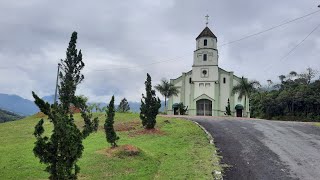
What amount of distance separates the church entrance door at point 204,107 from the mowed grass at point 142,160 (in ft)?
128

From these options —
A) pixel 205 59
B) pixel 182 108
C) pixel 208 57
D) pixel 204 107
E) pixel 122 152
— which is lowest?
pixel 122 152

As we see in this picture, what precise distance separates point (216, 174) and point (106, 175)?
4.88 meters

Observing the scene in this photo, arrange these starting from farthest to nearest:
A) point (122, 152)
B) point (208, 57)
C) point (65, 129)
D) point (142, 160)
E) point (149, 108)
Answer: point (208, 57)
point (149, 108)
point (122, 152)
point (142, 160)
point (65, 129)

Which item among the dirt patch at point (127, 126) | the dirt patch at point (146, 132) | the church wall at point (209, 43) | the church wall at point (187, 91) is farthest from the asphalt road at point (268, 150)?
the church wall at point (209, 43)

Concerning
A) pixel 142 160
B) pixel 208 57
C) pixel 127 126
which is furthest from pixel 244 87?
pixel 142 160

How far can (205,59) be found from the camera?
68.2 metres

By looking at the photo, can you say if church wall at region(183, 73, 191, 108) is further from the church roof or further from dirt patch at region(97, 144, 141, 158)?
dirt patch at region(97, 144, 141, 158)

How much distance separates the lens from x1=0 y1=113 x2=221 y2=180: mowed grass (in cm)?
1630

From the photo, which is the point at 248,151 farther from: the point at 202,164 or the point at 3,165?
the point at 3,165

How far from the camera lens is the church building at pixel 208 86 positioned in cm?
6700

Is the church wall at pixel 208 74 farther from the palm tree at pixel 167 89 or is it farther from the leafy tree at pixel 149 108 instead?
the leafy tree at pixel 149 108

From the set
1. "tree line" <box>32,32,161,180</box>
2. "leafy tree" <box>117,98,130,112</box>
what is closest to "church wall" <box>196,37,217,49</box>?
"leafy tree" <box>117,98,130,112</box>

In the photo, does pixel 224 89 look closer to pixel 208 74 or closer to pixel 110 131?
pixel 208 74

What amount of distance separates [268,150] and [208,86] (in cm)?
4573
